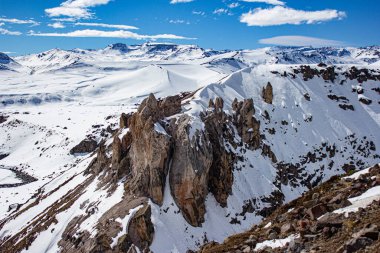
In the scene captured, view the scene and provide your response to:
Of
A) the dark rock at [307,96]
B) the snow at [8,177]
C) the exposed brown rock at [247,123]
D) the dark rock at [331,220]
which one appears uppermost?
the dark rock at [307,96]

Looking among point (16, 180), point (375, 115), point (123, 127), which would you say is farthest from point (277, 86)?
point (16, 180)

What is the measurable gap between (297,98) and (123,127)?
39.0 m

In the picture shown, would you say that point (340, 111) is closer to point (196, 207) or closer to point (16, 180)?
point (196, 207)

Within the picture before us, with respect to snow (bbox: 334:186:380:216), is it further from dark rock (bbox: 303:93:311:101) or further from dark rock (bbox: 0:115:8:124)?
dark rock (bbox: 0:115:8:124)

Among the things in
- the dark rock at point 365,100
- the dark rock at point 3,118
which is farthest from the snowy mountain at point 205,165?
the dark rock at point 3,118

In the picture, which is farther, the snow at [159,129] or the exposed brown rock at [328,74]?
the exposed brown rock at [328,74]

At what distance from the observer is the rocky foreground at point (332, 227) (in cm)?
1164

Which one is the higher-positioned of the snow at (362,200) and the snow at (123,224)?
the snow at (362,200)

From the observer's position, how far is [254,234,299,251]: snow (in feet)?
46.9

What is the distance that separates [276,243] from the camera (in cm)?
1471

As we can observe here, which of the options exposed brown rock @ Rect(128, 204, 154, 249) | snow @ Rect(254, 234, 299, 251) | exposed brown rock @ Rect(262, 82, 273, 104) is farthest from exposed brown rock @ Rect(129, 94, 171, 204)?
exposed brown rock @ Rect(262, 82, 273, 104)

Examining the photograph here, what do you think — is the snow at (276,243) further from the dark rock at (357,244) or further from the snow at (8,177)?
the snow at (8,177)

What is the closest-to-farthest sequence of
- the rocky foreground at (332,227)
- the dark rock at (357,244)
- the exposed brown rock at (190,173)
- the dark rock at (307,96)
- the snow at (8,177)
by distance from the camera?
the dark rock at (357,244)
the rocky foreground at (332,227)
the exposed brown rock at (190,173)
the dark rock at (307,96)
the snow at (8,177)

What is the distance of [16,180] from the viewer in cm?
9312
